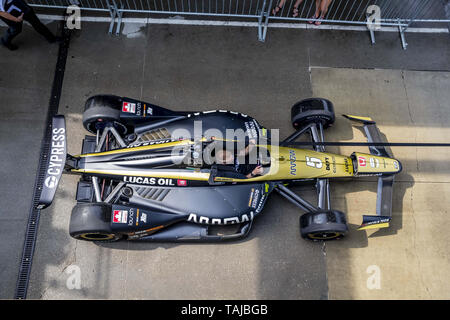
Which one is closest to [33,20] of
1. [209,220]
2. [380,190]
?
[209,220]

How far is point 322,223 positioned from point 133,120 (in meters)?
3.03

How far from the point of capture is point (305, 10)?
281 inches

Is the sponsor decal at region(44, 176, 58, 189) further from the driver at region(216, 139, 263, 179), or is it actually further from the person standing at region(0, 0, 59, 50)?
the person standing at region(0, 0, 59, 50)

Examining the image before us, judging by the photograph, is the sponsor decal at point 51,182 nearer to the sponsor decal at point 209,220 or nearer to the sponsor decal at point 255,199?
the sponsor decal at point 209,220

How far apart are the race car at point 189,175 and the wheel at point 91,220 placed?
0.5 inches

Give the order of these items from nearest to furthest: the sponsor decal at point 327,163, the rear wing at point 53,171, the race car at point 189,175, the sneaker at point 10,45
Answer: the rear wing at point 53,171 → the race car at point 189,175 → the sponsor decal at point 327,163 → the sneaker at point 10,45

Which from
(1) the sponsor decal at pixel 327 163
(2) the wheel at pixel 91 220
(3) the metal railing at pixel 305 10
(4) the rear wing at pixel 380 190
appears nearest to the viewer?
(2) the wheel at pixel 91 220

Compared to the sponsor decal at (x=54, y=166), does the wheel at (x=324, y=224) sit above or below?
below

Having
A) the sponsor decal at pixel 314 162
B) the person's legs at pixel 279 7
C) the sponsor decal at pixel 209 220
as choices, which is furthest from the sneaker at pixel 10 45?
the sponsor decal at pixel 314 162

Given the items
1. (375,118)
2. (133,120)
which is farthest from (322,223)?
(133,120)

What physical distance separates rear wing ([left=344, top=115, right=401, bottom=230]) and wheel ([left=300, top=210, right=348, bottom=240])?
319 millimetres

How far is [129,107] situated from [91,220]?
169 centimetres

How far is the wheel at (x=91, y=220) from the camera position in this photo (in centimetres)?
450

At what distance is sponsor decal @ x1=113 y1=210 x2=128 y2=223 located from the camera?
4.62 metres
